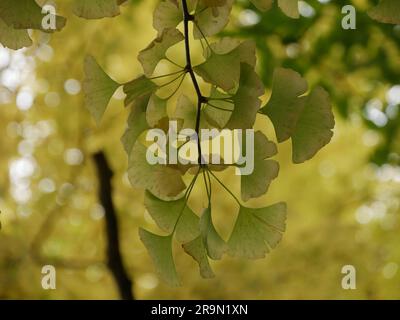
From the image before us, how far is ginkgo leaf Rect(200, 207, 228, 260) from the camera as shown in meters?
0.49

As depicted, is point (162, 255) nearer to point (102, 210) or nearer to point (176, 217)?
point (176, 217)

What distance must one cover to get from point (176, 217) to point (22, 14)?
0.61 ft

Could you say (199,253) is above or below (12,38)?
below

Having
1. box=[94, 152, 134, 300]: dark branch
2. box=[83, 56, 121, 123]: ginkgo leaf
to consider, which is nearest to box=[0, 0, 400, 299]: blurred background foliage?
box=[94, 152, 134, 300]: dark branch

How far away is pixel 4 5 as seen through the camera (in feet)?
1.49

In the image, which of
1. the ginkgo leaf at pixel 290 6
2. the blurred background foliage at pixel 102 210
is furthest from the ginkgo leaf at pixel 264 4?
the blurred background foliage at pixel 102 210

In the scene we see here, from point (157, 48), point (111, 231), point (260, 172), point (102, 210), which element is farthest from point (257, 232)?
point (102, 210)

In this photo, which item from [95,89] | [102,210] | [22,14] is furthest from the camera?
[102,210]

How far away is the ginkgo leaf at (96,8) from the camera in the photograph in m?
0.46

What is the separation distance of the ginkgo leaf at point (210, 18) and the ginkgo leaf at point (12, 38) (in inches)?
4.9

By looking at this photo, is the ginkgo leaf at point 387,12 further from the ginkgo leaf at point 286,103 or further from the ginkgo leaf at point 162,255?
the ginkgo leaf at point 162,255

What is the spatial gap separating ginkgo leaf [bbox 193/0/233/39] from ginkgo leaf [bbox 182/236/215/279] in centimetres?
15

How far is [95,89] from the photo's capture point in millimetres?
553
